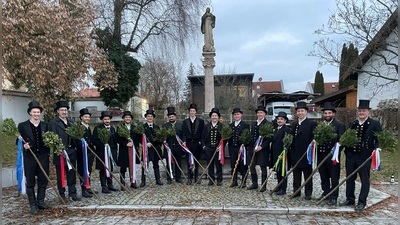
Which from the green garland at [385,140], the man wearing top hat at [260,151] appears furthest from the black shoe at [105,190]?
the green garland at [385,140]

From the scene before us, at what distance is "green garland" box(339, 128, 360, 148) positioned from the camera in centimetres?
618

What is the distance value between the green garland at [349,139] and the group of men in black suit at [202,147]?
0.18 meters

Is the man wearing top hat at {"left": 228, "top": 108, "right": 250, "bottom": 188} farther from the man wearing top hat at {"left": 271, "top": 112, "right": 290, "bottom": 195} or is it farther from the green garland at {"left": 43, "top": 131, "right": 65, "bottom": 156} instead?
the green garland at {"left": 43, "top": 131, "right": 65, "bottom": 156}

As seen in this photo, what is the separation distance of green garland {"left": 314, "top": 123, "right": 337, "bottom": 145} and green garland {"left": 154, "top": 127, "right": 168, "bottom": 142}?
12.5 feet

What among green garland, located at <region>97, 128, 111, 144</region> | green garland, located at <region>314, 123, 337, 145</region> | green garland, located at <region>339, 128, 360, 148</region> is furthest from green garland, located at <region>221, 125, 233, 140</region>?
green garland, located at <region>97, 128, 111, 144</region>

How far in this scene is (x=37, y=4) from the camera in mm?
9133

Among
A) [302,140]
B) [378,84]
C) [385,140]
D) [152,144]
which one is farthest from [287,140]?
[378,84]

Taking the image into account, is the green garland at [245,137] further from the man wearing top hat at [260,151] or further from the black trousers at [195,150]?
the black trousers at [195,150]

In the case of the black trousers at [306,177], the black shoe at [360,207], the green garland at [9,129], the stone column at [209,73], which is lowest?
the black shoe at [360,207]

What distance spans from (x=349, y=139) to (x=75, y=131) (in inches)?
228

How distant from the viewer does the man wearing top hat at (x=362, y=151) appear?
20.4 ft

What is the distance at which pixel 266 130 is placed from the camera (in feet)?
24.5

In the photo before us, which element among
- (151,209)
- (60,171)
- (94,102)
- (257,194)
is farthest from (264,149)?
(94,102)

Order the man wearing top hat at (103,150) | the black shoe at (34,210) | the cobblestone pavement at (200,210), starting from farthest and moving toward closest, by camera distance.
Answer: the man wearing top hat at (103,150) → the black shoe at (34,210) → the cobblestone pavement at (200,210)
